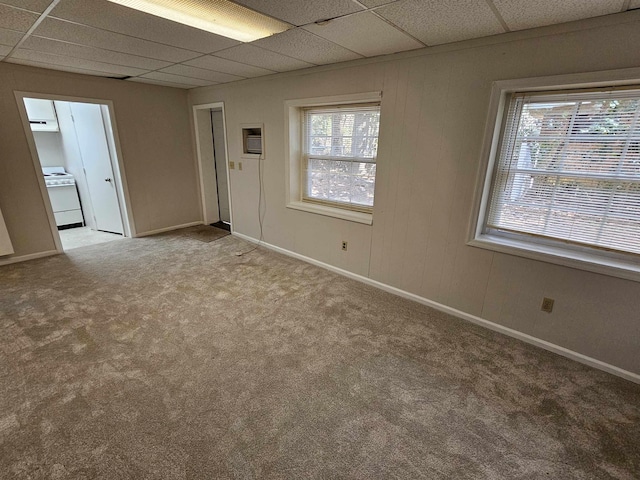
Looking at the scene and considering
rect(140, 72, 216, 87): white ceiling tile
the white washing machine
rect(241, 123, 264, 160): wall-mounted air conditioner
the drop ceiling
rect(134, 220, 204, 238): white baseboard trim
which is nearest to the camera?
the drop ceiling

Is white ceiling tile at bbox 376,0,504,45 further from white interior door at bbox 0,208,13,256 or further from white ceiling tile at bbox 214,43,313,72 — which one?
white interior door at bbox 0,208,13,256

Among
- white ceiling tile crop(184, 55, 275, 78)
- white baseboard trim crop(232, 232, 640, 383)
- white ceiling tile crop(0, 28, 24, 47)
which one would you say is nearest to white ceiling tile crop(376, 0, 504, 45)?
white ceiling tile crop(184, 55, 275, 78)

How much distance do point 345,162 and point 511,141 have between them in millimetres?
1628

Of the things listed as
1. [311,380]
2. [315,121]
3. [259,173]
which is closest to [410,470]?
[311,380]

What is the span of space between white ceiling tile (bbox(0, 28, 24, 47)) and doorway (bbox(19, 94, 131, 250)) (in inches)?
60.5

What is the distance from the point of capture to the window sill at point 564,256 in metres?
1.97

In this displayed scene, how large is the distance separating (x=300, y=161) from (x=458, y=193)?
2015 millimetres

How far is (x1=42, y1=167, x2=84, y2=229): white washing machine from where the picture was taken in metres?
4.92

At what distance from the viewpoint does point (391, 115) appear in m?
2.75

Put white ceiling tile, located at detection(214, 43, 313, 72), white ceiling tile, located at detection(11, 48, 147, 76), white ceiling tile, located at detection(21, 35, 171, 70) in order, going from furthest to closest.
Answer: white ceiling tile, located at detection(11, 48, 147, 76) → white ceiling tile, located at detection(214, 43, 313, 72) → white ceiling tile, located at detection(21, 35, 171, 70)

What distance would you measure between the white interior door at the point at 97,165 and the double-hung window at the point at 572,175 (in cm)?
504

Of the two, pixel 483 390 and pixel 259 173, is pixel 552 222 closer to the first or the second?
pixel 483 390

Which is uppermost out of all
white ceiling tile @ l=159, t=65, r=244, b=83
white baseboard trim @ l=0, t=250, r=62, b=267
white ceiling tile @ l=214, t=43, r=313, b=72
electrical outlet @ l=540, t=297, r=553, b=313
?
white ceiling tile @ l=159, t=65, r=244, b=83

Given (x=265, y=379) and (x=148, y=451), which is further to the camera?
(x=265, y=379)
